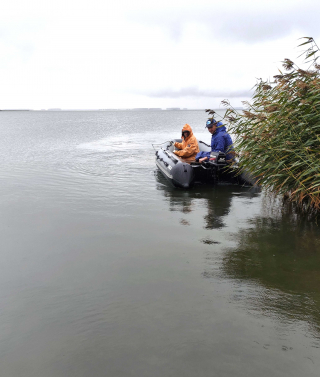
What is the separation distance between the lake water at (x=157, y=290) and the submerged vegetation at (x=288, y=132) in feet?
2.66

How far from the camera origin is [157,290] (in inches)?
130

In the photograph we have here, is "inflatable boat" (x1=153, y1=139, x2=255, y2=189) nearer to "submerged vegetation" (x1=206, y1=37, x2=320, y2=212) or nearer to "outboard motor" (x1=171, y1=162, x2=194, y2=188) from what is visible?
"outboard motor" (x1=171, y1=162, x2=194, y2=188)

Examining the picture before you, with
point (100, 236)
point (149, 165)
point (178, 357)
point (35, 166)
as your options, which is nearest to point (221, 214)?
point (100, 236)

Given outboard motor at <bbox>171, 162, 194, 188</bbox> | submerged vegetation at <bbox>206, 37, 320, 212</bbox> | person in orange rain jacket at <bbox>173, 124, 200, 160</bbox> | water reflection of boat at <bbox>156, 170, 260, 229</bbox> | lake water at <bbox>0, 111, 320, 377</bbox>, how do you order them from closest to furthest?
lake water at <bbox>0, 111, 320, 377</bbox>, submerged vegetation at <bbox>206, 37, 320, 212</bbox>, water reflection of boat at <bbox>156, 170, 260, 229</bbox>, outboard motor at <bbox>171, 162, 194, 188</bbox>, person in orange rain jacket at <bbox>173, 124, 200, 160</bbox>

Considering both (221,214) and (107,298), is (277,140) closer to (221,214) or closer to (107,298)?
(221,214)

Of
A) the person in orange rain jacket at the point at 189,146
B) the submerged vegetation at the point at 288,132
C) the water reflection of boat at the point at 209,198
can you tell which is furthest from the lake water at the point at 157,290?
the person in orange rain jacket at the point at 189,146

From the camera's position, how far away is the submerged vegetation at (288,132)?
4.59 meters

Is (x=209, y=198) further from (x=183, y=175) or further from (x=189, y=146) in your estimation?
(x=189, y=146)

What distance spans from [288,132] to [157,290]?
3017 mm

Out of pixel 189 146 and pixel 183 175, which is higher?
pixel 189 146

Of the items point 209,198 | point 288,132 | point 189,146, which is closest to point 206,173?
point 209,198

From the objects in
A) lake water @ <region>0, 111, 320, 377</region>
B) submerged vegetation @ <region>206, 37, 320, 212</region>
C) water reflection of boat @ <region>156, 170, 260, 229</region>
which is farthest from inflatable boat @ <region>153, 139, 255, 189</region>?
submerged vegetation @ <region>206, 37, 320, 212</region>

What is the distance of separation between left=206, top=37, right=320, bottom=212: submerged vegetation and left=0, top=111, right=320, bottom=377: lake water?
2.66 feet

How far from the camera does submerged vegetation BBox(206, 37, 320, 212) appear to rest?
4.59m
